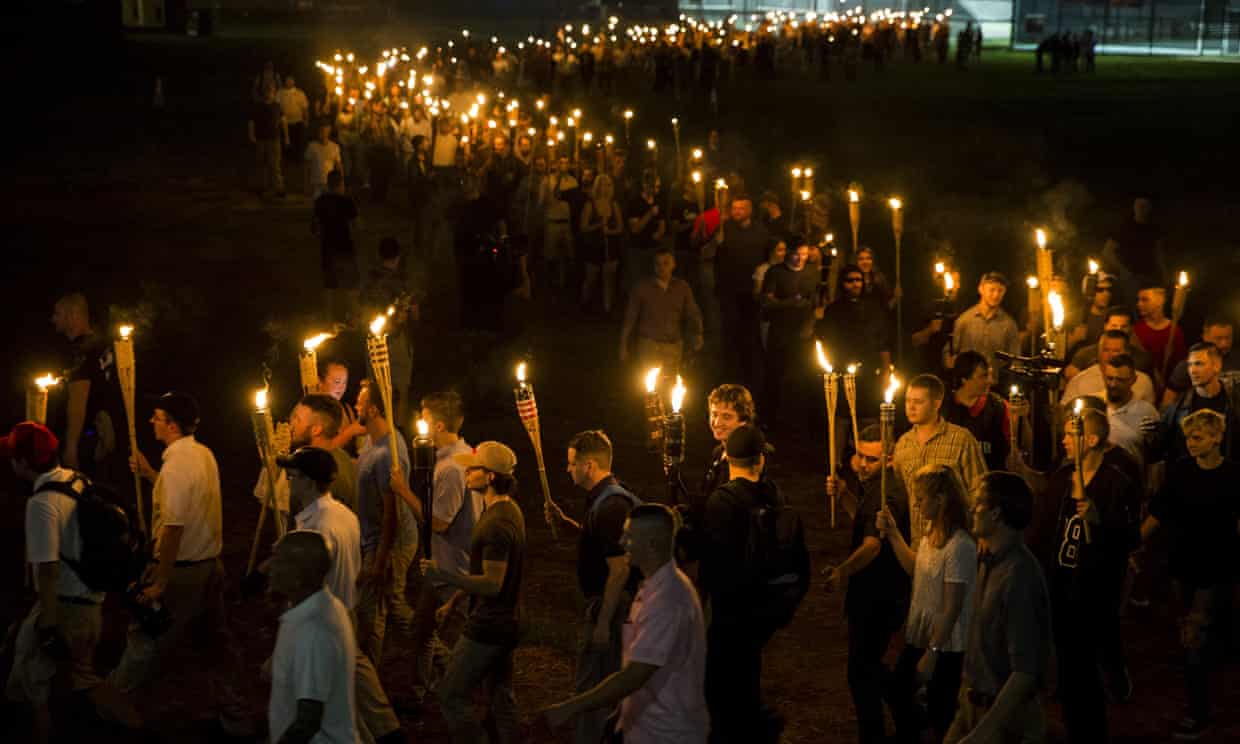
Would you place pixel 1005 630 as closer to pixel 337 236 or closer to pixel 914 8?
pixel 337 236

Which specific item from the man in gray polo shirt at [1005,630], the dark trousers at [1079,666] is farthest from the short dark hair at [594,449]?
the dark trousers at [1079,666]

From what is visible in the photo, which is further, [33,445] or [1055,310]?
[1055,310]

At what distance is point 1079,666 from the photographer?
7910mm

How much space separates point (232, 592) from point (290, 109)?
2085 centimetres

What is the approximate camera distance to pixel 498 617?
7.48 m

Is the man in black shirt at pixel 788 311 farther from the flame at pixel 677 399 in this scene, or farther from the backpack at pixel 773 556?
the backpack at pixel 773 556

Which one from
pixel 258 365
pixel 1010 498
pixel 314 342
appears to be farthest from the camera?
pixel 258 365

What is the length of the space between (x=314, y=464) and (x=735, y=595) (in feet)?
6.36

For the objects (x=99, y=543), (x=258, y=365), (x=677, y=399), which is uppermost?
(x=677, y=399)

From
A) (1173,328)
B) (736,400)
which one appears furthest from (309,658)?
(1173,328)

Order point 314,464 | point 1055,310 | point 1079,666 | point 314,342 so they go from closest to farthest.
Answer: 1. point 314,464
2. point 1079,666
3. point 314,342
4. point 1055,310

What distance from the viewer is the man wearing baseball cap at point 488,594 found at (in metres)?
7.45

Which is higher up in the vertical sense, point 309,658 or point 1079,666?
point 309,658

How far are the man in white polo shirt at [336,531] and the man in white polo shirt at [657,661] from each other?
63.2 inches
